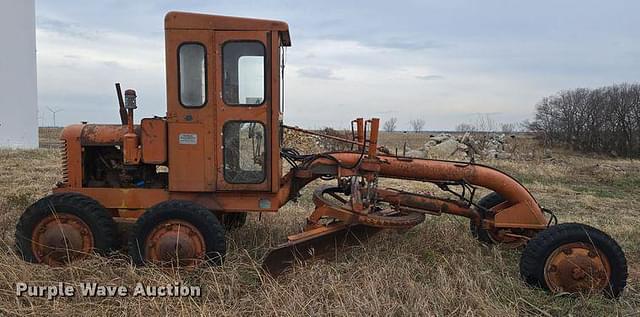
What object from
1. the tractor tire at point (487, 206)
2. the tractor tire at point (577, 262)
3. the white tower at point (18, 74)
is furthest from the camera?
the white tower at point (18, 74)

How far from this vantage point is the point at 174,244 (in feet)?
15.2

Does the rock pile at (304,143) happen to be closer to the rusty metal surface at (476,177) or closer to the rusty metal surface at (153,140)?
the rusty metal surface at (476,177)

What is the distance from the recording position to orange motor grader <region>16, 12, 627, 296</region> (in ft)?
15.0

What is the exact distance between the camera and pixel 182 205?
4.66m

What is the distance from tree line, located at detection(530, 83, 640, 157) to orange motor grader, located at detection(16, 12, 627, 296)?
29412mm

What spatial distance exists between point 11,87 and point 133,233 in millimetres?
19936

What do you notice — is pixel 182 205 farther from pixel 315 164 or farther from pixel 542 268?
pixel 542 268

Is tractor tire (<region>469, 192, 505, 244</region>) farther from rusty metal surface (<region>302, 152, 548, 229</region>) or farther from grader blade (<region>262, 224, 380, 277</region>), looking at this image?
grader blade (<region>262, 224, 380, 277</region>)

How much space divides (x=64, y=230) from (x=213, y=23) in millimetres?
2409

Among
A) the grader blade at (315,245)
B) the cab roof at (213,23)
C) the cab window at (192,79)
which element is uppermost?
the cab roof at (213,23)

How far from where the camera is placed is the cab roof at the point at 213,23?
15.6ft

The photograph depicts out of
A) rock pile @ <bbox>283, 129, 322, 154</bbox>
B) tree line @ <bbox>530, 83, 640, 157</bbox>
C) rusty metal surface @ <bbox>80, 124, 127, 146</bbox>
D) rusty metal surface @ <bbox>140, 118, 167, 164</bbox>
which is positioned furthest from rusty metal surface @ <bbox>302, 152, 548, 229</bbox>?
tree line @ <bbox>530, 83, 640, 157</bbox>

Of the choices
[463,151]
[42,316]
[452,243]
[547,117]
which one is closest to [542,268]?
[452,243]

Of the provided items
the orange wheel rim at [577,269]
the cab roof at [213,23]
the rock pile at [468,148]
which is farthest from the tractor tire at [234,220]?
the rock pile at [468,148]
